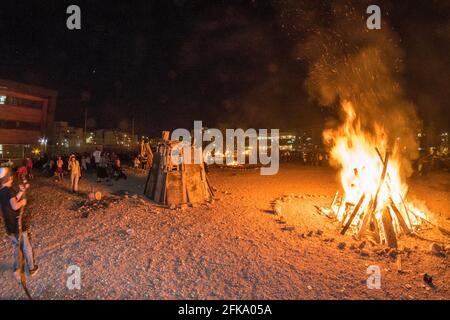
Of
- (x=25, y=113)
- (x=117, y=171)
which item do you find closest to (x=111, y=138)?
(x=25, y=113)

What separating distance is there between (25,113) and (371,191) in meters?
45.4

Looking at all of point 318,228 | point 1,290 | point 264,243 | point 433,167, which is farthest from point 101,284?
point 433,167

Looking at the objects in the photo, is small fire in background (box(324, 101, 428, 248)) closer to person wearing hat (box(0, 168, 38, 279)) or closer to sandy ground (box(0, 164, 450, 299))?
sandy ground (box(0, 164, 450, 299))

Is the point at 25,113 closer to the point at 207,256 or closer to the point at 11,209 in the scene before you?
the point at 11,209

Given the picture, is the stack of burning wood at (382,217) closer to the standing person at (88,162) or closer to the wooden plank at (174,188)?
the wooden plank at (174,188)

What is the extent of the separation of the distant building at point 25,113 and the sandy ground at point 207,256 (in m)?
31.3

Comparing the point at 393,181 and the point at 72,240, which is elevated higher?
the point at 393,181

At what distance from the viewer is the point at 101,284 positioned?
523cm

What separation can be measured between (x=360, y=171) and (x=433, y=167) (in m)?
20.5

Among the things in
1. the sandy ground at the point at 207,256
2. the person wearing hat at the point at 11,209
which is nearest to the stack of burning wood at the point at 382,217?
the sandy ground at the point at 207,256

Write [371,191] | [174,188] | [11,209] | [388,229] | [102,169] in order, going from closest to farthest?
[11,209]
[388,229]
[371,191]
[174,188]
[102,169]

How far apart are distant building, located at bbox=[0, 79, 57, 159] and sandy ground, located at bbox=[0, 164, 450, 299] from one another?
31287 mm

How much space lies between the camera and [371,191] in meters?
9.57
